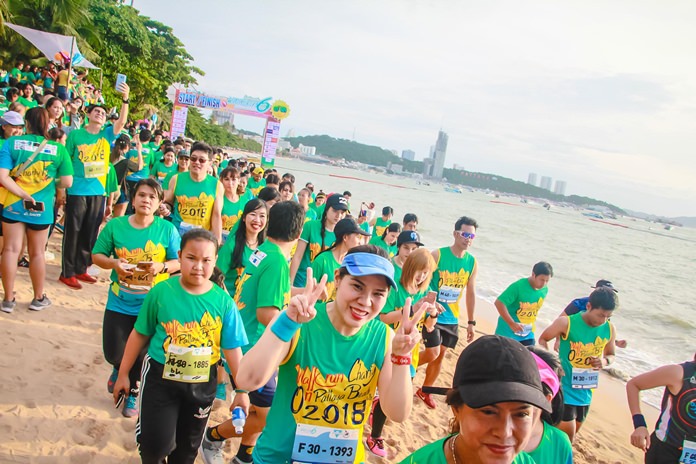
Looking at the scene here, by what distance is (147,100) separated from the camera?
31766 mm

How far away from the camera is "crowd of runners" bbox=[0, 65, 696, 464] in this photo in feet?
6.45

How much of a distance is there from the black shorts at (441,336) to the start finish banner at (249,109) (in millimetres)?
15054

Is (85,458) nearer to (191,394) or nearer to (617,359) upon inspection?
(191,394)

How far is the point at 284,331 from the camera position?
1.98 meters

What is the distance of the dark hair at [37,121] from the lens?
16.1ft

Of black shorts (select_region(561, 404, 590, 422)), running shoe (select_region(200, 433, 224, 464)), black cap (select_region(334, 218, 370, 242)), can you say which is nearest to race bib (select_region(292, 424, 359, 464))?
running shoe (select_region(200, 433, 224, 464))

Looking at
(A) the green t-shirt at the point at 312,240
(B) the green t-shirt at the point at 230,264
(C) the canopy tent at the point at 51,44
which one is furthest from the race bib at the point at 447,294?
(C) the canopy tent at the point at 51,44

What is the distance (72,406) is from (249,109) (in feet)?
59.6

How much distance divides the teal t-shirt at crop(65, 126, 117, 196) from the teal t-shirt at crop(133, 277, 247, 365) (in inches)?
158

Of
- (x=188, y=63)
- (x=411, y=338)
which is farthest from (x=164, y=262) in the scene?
(x=188, y=63)

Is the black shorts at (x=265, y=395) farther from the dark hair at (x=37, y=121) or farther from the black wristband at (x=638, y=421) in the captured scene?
the dark hair at (x=37, y=121)

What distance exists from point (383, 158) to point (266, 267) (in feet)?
509

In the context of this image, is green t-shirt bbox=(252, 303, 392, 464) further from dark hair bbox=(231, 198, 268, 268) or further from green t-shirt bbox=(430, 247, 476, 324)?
green t-shirt bbox=(430, 247, 476, 324)

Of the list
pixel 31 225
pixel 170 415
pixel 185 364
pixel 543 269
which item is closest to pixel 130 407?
pixel 170 415
